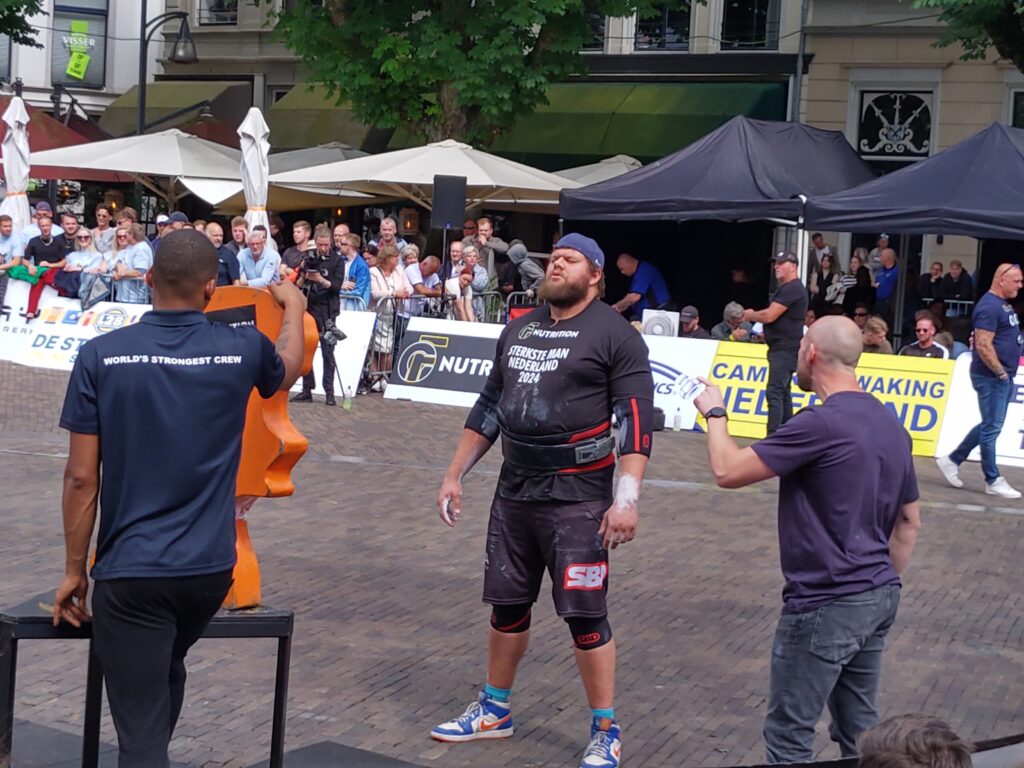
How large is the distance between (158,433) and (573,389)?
67.4 inches

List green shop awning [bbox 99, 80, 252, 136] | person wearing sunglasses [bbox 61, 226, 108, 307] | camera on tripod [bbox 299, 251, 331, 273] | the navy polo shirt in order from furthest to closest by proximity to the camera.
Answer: green shop awning [bbox 99, 80, 252, 136], person wearing sunglasses [bbox 61, 226, 108, 307], camera on tripod [bbox 299, 251, 331, 273], the navy polo shirt

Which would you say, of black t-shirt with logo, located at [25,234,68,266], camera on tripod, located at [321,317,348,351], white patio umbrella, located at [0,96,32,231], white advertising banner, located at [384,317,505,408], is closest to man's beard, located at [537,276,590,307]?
camera on tripod, located at [321,317,348,351]

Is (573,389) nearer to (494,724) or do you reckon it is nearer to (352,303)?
(494,724)

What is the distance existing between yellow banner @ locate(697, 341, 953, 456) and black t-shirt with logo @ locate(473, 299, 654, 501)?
936 cm

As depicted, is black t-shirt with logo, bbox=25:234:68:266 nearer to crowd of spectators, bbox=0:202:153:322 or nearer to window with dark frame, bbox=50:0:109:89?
crowd of spectators, bbox=0:202:153:322

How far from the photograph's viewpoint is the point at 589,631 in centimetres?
534

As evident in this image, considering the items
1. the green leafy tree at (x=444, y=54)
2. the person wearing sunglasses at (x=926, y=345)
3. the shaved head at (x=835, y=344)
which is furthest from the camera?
the green leafy tree at (x=444, y=54)

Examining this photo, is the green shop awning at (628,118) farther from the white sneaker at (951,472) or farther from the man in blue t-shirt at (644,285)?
the white sneaker at (951,472)

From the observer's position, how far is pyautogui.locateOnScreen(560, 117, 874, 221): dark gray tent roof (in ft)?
56.6

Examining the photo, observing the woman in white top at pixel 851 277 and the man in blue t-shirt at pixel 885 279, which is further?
the man in blue t-shirt at pixel 885 279

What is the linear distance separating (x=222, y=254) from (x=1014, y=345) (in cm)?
899

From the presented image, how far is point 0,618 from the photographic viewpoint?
4348mm

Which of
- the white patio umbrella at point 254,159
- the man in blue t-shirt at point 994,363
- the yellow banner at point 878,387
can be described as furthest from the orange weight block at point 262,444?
the white patio umbrella at point 254,159

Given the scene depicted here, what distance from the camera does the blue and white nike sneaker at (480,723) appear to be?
5731mm
